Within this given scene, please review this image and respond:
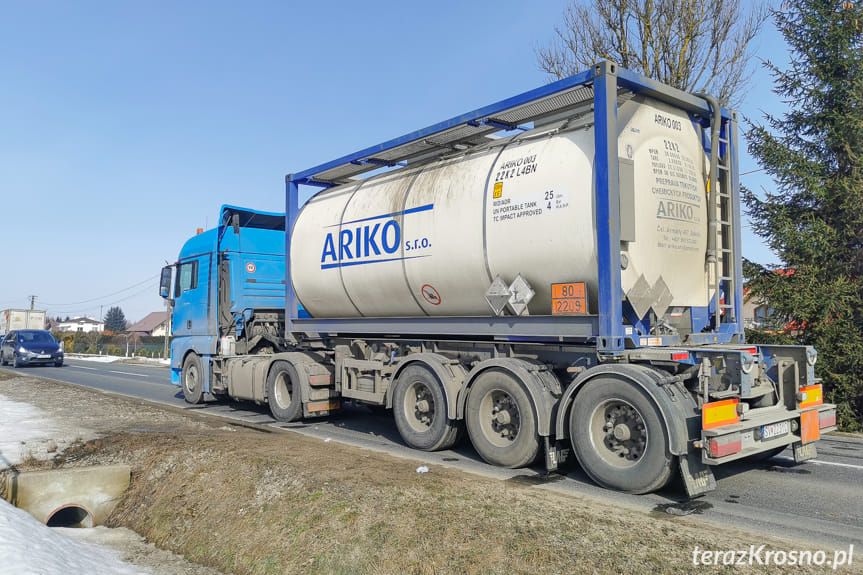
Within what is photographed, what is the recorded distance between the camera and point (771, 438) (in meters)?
5.99

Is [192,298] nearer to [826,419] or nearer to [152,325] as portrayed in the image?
[826,419]

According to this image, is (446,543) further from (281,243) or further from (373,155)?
(281,243)

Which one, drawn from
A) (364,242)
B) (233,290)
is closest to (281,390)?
(233,290)

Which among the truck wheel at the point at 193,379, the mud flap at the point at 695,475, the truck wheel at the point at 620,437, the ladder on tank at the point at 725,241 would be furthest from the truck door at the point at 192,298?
the mud flap at the point at 695,475

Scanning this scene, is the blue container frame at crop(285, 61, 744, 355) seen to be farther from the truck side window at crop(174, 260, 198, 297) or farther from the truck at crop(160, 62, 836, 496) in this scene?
the truck side window at crop(174, 260, 198, 297)

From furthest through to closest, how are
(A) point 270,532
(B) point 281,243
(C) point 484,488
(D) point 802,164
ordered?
(B) point 281,243 < (D) point 802,164 < (C) point 484,488 < (A) point 270,532

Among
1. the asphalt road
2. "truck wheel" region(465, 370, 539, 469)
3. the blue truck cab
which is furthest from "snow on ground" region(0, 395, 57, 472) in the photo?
"truck wheel" region(465, 370, 539, 469)

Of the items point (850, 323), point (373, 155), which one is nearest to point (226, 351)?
point (373, 155)

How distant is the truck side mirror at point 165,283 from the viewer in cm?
1421

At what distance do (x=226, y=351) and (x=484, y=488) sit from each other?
27.0ft

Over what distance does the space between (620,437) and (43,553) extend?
4608 millimetres

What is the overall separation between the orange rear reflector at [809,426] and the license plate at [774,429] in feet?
0.84

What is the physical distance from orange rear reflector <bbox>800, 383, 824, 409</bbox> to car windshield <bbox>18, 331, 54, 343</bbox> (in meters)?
29.3

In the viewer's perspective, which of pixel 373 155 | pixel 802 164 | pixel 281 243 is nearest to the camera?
pixel 373 155
